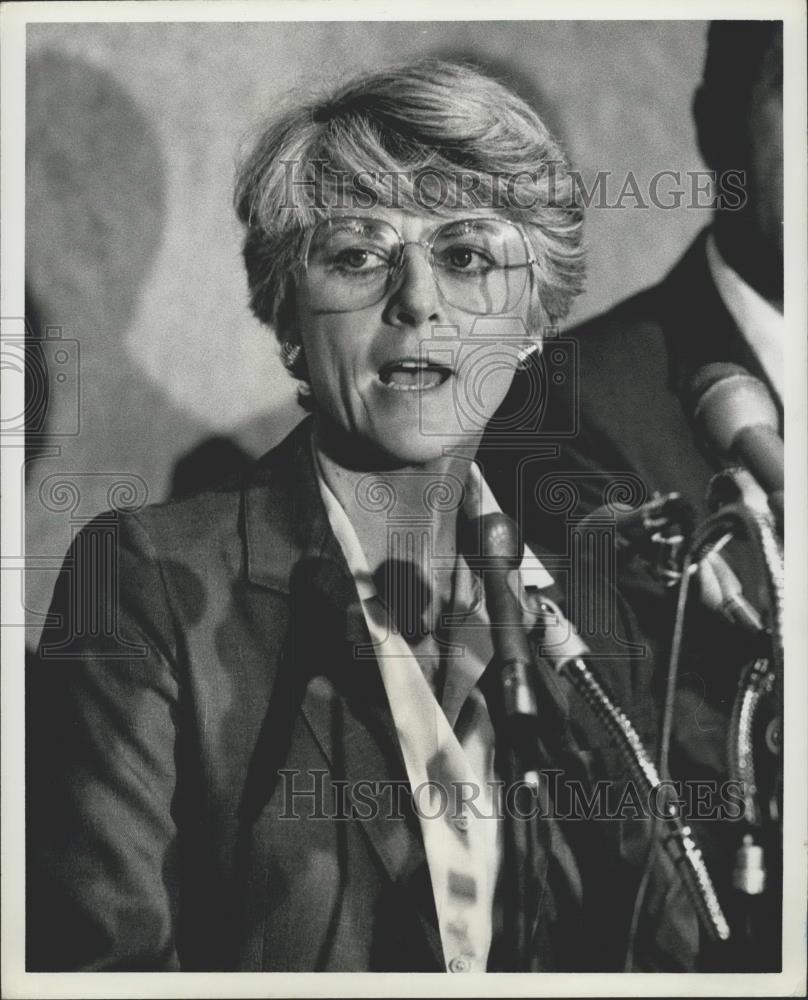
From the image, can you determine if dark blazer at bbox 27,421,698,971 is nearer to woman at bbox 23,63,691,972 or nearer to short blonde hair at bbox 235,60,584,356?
woman at bbox 23,63,691,972

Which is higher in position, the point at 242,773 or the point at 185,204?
the point at 185,204

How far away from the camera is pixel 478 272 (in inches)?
64.1

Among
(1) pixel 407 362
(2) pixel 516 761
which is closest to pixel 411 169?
(1) pixel 407 362

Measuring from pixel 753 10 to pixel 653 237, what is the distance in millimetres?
405

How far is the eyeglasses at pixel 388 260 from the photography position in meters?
1.62

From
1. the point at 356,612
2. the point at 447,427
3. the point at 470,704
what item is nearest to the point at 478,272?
the point at 447,427

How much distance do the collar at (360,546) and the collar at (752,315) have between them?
0.48 meters

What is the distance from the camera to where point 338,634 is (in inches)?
63.7

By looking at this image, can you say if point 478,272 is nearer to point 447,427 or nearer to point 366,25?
point 447,427

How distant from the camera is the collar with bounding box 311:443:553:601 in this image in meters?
1.63

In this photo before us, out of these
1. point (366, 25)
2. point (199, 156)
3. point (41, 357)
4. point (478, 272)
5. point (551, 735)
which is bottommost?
point (551, 735)

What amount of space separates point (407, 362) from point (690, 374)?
46cm

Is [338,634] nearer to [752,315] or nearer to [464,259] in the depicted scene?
[464,259]

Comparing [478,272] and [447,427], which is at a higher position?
[478,272]
